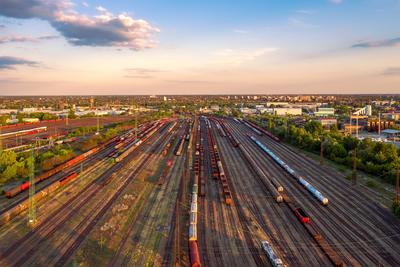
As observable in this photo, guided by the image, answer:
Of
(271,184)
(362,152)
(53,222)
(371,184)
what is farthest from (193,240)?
(362,152)

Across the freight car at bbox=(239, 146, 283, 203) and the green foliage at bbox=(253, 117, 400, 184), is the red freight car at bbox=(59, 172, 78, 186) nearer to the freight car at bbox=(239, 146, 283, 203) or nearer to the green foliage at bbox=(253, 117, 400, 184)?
the freight car at bbox=(239, 146, 283, 203)

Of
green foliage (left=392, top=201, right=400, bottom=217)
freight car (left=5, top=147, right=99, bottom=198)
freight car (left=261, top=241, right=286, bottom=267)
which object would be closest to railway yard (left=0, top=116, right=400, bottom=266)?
freight car (left=261, top=241, right=286, bottom=267)

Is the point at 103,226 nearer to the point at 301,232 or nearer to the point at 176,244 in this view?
the point at 176,244

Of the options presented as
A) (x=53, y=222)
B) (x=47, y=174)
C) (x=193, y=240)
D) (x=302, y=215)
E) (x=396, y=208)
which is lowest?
(x=53, y=222)

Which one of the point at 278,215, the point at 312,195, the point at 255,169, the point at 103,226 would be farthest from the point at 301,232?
the point at 255,169

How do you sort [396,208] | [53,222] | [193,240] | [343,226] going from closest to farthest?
[193,240]
[343,226]
[53,222]
[396,208]

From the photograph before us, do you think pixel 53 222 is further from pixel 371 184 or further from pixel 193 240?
pixel 371 184

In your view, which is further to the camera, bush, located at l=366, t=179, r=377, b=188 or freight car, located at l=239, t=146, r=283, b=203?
bush, located at l=366, t=179, r=377, b=188
